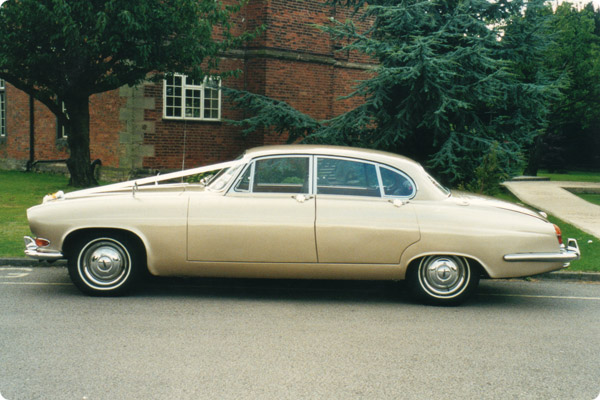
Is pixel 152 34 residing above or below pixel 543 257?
above

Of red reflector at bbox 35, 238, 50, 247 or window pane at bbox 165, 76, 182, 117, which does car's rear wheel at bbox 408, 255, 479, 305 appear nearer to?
red reflector at bbox 35, 238, 50, 247

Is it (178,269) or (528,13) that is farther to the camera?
(528,13)

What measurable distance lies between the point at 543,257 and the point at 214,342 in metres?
3.52

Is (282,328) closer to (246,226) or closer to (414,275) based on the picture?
(246,226)

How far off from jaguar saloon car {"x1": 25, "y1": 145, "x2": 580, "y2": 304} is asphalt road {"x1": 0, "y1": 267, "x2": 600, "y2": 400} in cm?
36

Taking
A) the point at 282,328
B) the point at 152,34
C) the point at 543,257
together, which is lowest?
the point at 282,328

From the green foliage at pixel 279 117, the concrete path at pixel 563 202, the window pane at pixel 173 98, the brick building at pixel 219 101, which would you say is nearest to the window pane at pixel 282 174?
the concrete path at pixel 563 202

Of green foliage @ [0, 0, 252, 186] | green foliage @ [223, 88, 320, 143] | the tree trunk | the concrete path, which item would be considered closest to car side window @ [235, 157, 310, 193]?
the concrete path

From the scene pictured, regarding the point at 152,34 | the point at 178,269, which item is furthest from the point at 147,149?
the point at 178,269

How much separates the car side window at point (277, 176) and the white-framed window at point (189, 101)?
12.8 m

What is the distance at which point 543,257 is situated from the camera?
6.61m

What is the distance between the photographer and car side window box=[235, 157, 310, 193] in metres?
6.77

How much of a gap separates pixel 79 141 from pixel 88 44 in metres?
3.23

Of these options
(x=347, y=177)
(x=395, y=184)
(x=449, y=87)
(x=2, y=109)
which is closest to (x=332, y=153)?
(x=347, y=177)
